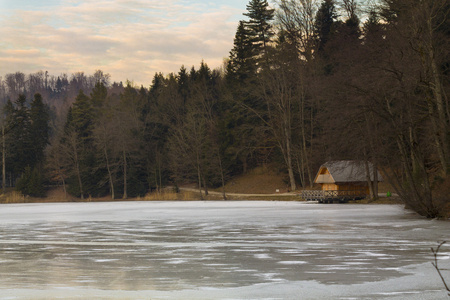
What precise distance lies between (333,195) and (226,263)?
41077mm

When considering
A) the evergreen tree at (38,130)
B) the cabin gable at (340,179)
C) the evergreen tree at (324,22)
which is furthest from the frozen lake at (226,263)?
the evergreen tree at (38,130)

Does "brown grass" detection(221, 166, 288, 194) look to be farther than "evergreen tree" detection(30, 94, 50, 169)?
No

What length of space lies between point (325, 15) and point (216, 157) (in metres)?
22.9

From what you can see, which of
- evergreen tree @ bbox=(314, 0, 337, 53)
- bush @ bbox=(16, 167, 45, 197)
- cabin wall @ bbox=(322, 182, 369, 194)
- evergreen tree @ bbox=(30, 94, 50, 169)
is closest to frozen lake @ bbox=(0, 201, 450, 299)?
cabin wall @ bbox=(322, 182, 369, 194)

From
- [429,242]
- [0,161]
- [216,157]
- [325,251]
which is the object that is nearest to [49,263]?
[325,251]

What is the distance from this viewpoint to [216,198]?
6606 centimetres

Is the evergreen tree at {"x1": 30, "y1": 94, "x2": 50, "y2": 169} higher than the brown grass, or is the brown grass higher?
the evergreen tree at {"x1": 30, "y1": 94, "x2": 50, "y2": 169}

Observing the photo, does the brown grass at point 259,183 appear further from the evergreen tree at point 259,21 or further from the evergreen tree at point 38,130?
the evergreen tree at point 38,130

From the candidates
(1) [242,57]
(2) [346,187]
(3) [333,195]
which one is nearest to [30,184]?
(1) [242,57]

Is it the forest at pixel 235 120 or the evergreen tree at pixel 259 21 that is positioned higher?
the evergreen tree at pixel 259 21

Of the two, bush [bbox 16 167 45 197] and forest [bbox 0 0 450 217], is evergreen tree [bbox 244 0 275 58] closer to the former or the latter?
forest [bbox 0 0 450 217]

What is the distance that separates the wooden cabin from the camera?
→ 52.2 metres

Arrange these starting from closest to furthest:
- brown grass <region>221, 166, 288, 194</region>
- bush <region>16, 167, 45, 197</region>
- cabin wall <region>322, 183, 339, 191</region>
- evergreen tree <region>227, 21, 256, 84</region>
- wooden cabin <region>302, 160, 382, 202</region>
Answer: wooden cabin <region>302, 160, 382, 202</region>, cabin wall <region>322, 183, 339, 191</region>, brown grass <region>221, 166, 288, 194</region>, evergreen tree <region>227, 21, 256, 84</region>, bush <region>16, 167, 45, 197</region>

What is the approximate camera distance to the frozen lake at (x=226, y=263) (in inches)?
361
